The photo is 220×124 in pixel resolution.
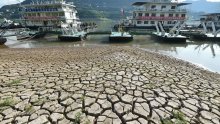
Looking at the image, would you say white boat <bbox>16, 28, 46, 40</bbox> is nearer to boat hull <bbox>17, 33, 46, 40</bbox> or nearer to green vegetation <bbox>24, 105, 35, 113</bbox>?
boat hull <bbox>17, 33, 46, 40</bbox>

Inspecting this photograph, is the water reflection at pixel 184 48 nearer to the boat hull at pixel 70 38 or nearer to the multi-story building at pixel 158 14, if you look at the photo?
the boat hull at pixel 70 38

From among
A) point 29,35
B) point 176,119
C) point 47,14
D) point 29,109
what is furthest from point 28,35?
point 176,119

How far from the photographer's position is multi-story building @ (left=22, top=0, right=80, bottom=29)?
141 ft

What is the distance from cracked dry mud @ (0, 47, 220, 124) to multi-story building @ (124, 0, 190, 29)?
118ft

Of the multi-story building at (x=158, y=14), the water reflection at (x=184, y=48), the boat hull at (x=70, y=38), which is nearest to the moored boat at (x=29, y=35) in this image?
the water reflection at (x=184, y=48)

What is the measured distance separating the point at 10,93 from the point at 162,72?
7.12 m

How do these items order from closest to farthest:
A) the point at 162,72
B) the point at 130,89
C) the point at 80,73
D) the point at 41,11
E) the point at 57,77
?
the point at 130,89, the point at 57,77, the point at 80,73, the point at 162,72, the point at 41,11

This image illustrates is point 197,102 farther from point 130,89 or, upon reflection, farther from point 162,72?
point 162,72

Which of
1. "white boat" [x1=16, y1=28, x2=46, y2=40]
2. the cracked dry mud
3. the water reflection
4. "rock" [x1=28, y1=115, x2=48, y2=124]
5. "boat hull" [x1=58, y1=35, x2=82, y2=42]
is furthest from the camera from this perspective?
"white boat" [x1=16, y1=28, x2=46, y2=40]

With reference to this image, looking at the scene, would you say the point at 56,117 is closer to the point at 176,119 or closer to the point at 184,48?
the point at 176,119

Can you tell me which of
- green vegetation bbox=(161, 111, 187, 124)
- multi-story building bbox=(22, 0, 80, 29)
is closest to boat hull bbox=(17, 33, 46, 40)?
multi-story building bbox=(22, 0, 80, 29)

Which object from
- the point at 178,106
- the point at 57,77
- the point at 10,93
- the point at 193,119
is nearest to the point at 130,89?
the point at 178,106

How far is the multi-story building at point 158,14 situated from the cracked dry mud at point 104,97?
36104mm

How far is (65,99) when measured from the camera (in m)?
5.73
